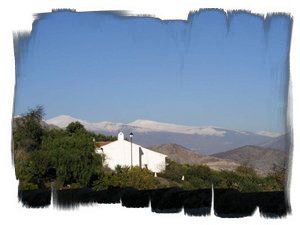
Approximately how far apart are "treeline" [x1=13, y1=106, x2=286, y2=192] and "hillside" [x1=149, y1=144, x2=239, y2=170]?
5cm

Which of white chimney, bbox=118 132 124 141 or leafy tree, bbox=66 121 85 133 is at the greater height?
leafy tree, bbox=66 121 85 133

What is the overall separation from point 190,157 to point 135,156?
1.76 feet

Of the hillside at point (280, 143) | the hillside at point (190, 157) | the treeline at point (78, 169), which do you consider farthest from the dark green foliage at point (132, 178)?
the hillside at point (280, 143)

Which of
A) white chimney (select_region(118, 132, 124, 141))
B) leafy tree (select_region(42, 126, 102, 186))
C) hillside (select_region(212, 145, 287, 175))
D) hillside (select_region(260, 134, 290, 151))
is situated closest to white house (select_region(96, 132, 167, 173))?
white chimney (select_region(118, 132, 124, 141))

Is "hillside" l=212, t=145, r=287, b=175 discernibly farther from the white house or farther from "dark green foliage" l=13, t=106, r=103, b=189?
"dark green foliage" l=13, t=106, r=103, b=189

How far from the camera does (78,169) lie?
820cm

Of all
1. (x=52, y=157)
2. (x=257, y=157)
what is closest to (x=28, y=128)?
(x=52, y=157)

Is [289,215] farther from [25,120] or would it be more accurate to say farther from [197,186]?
[25,120]

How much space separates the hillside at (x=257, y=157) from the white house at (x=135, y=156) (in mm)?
557

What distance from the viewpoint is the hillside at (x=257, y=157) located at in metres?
7.86

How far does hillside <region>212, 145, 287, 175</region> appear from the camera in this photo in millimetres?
7859

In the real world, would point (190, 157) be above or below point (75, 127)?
below

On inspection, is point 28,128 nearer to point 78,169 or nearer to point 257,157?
point 78,169

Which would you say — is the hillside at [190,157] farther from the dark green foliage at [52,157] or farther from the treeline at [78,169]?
the dark green foliage at [52,157]
